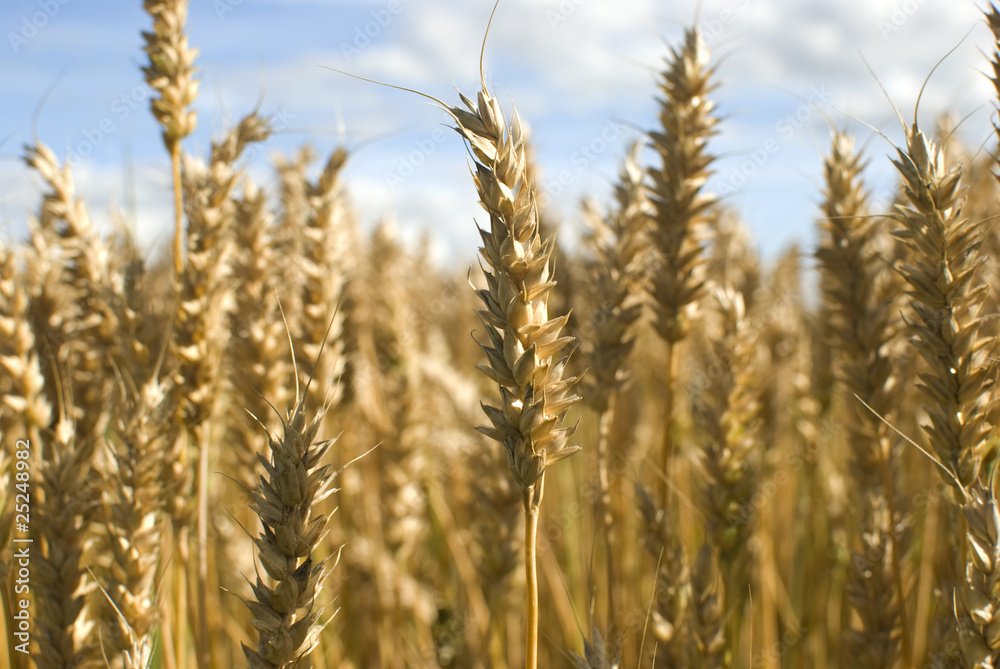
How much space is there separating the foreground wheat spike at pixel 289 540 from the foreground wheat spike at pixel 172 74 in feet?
3.53

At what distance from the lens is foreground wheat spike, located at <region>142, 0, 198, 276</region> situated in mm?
1886

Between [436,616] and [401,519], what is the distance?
0.78 meters

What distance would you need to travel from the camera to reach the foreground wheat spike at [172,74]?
1.89 meters

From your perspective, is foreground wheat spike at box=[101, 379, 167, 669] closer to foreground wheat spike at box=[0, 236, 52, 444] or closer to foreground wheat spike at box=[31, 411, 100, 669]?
foreground wheat spike at box=[31, 411, 100, 669]

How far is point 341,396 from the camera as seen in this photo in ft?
9.77

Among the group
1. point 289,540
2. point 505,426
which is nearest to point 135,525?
point 289,540

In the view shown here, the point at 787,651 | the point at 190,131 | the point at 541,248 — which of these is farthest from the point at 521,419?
the point at 787,651

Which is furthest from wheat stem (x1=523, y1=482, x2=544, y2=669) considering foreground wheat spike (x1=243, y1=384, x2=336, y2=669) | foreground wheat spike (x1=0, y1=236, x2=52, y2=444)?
foreground wheat spike (x1=0, y1=236, x2=52, y2=444)

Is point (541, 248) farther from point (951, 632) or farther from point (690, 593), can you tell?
point (951, 632)

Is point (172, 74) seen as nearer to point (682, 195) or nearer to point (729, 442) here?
point (682, 195)

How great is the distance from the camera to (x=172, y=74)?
1922 millimetres

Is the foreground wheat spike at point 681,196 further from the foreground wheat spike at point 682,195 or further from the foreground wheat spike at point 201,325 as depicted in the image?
the foreground wheat spike at point 201,325

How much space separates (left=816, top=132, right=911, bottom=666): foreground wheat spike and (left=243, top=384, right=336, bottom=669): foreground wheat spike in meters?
1.35

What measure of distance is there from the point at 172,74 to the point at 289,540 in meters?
1.55
